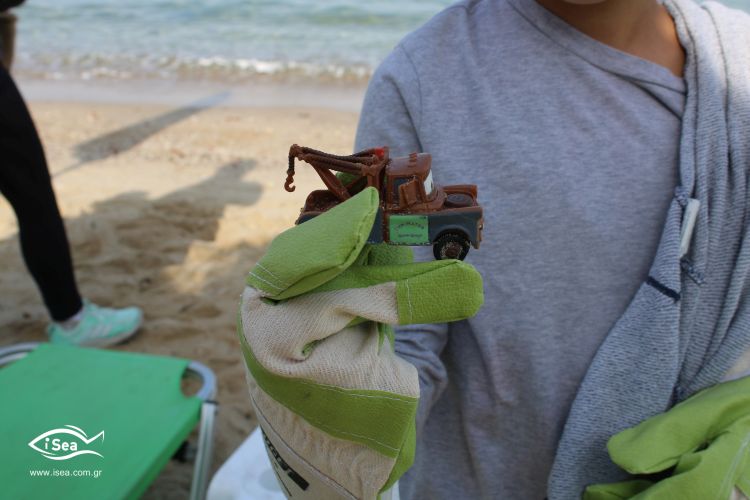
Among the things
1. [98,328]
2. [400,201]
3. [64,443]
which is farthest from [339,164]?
[98,328]

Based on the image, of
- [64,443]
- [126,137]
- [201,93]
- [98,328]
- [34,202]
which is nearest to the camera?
[64,443]

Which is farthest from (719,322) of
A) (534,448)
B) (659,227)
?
(534,448)

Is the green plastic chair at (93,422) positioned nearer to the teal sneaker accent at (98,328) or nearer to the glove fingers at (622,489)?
the teal sneaker accent at (98,328)

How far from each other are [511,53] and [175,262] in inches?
88.0

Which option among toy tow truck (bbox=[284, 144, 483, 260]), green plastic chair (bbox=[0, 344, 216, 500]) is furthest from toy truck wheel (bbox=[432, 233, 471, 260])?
green plastic chair (bbox=[0, 344, 216, 500])

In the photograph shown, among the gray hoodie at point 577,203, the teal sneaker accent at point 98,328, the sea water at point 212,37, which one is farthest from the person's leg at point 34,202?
the sea water at point 212,37

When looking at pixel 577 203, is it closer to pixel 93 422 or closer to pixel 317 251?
pixel 317 251

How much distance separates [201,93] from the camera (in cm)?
570

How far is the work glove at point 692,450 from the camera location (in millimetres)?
750

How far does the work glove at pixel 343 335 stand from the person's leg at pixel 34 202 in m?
1.64

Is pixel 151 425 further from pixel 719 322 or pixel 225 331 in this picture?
pixel 719 322

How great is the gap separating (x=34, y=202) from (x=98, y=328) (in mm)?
541

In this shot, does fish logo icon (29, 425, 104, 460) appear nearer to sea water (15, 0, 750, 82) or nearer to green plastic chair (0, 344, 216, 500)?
green plastic chair (0, 344, 216, 500)

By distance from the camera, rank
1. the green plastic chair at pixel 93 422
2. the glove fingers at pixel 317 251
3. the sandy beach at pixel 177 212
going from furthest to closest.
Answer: the sandy beach at pixel 177 212
the green plastic chair at pixel 93 422
the glove fingers at pixel 317 251
